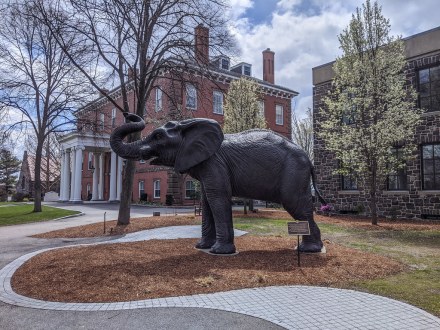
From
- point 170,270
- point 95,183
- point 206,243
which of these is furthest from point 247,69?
point 170,270

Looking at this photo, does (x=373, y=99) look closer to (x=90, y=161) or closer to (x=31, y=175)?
(x=90, y=161)

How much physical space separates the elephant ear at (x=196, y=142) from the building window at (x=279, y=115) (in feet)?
103

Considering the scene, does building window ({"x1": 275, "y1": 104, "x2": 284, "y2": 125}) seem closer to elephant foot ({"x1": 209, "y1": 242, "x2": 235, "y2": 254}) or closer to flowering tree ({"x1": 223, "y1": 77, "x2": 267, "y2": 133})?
flowering tree ({"x1": 223, "y1": 77, "x2": 267, "y2": 133})

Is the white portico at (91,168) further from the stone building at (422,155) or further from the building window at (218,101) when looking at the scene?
the stone building at (422,155)

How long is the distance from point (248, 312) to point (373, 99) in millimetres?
13567

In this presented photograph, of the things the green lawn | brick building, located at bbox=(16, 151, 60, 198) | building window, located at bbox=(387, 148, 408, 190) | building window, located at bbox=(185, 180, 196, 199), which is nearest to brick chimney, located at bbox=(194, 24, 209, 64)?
the green lawn

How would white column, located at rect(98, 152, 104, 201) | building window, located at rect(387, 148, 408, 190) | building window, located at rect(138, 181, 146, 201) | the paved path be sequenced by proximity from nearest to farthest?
the paved path
building window, located at rect(387, 148, 408, 190)
building window, located at rect(138, 181, 146, 201)
white column, located at rect(98, 152, 104, 201)

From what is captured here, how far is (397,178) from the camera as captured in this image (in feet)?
60.2

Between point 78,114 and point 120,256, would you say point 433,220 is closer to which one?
point 120,256

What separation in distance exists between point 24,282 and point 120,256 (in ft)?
6.94

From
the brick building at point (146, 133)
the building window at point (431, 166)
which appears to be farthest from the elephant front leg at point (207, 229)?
the brick building at point (146, 133)

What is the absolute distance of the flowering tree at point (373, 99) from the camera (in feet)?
51.0

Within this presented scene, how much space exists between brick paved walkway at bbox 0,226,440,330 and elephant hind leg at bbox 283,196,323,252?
2.57 metres

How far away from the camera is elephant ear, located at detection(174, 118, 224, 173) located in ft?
26.2
